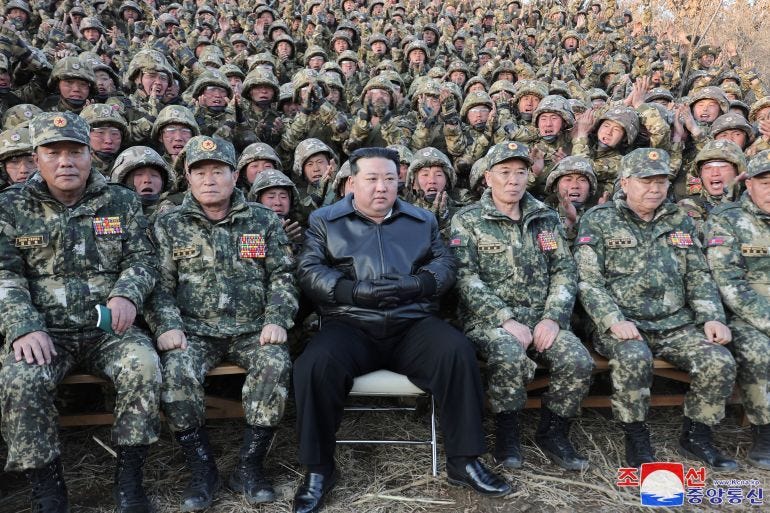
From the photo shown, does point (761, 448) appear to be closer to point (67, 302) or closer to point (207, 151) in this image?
point (207, 151)

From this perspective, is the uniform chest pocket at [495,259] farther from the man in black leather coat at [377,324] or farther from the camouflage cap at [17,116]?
the camouflage cap at [17,116]

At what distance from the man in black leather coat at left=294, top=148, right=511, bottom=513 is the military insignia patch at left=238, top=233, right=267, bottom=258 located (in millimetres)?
341

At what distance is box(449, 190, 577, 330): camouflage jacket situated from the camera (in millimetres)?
3854

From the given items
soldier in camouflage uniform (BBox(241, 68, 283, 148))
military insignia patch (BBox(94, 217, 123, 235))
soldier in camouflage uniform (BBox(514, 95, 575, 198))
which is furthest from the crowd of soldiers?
soldier in camouflage uniform (BBox(241, 68, 283, 148))

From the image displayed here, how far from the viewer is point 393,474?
3447mm

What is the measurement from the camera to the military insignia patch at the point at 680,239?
158 inches

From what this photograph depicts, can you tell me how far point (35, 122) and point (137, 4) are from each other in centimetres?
1299

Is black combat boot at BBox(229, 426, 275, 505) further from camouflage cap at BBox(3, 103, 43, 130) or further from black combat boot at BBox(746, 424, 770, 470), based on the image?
camouflage cap at BBox(3, 103, 43, 130)

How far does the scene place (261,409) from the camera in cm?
315

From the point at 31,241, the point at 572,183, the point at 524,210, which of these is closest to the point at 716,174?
the point at 572,183

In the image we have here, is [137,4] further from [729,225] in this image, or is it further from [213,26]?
[729,225]

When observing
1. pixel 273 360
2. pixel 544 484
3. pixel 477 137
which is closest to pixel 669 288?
pixel 544 484

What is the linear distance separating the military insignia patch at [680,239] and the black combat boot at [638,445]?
55.5 inches

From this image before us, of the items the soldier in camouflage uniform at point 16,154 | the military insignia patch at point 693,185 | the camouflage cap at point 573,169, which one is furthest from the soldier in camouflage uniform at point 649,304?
the soldier in camouflage uniform at point 16,154
